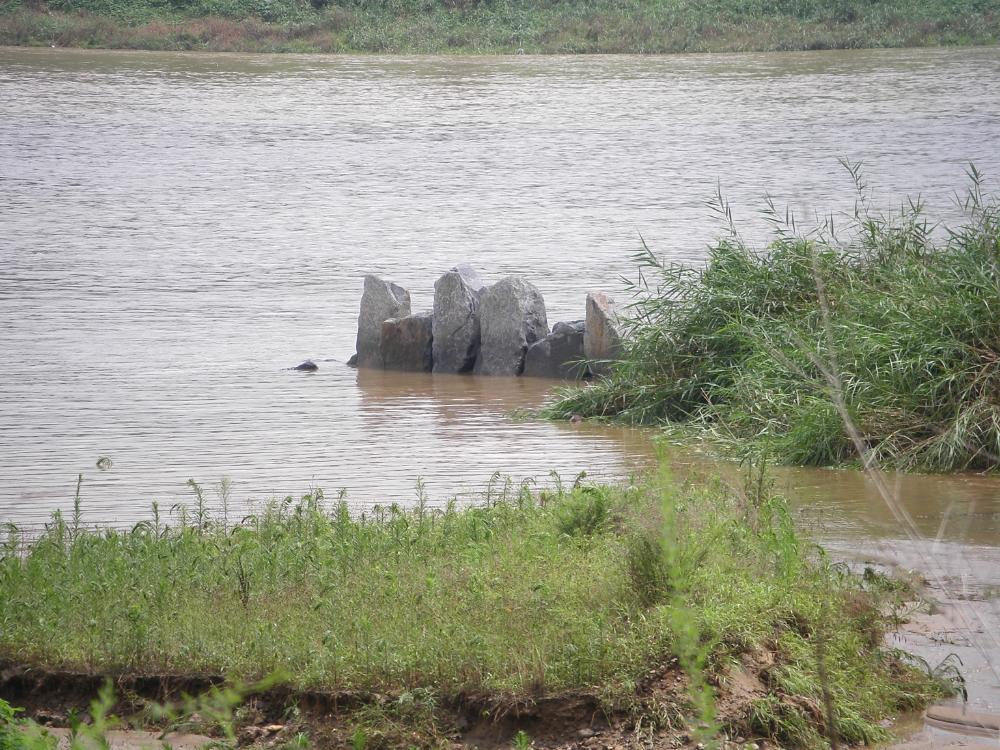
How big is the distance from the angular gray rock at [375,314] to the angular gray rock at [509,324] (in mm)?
891

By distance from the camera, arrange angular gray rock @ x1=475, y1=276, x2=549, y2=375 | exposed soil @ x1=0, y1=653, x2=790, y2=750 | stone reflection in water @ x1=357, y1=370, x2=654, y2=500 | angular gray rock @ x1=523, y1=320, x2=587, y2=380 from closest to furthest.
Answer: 1. exposed soil @ x1=0, y1=653, x2=790, y2=750
2. stone reflection in water @ x1=357, y1=370, x2=654, y2=500
3. angular gray rock @ x1=523, y1=320, x2=587, y2=380
4. angular gray rock @ x1=475, y1=276, x2=549, y2=375

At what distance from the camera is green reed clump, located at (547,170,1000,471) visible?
21.5ft

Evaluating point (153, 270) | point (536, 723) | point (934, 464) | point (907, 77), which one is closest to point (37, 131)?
point (153, 270)

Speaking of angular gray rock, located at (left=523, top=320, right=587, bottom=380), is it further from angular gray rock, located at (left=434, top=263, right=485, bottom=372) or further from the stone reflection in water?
angular gray rock, located at (left=434, top=263, right=485, bottom=372)

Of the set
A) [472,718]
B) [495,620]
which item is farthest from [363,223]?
[472,718]

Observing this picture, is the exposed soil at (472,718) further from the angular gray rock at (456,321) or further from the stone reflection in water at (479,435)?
the angular gray rock at (456,321)

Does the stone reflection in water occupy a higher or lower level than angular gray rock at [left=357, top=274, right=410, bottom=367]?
lower

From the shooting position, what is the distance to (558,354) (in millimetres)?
9852

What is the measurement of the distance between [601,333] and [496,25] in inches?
1212

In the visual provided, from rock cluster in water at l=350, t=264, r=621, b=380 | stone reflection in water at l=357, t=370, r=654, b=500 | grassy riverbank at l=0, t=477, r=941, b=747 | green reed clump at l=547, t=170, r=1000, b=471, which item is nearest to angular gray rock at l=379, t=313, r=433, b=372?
rock cluster in water at l=350, t=264, r=621, b=380

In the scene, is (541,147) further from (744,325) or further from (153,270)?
(744,325)

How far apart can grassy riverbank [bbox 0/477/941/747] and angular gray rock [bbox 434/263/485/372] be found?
533 cm

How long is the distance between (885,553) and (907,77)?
95.0 feet

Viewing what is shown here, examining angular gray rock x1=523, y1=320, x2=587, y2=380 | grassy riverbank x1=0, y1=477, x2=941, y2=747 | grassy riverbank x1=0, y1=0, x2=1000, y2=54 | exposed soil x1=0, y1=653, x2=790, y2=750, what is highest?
grassy riverbank x1=0, y1=0, x2=1000, y2=54
